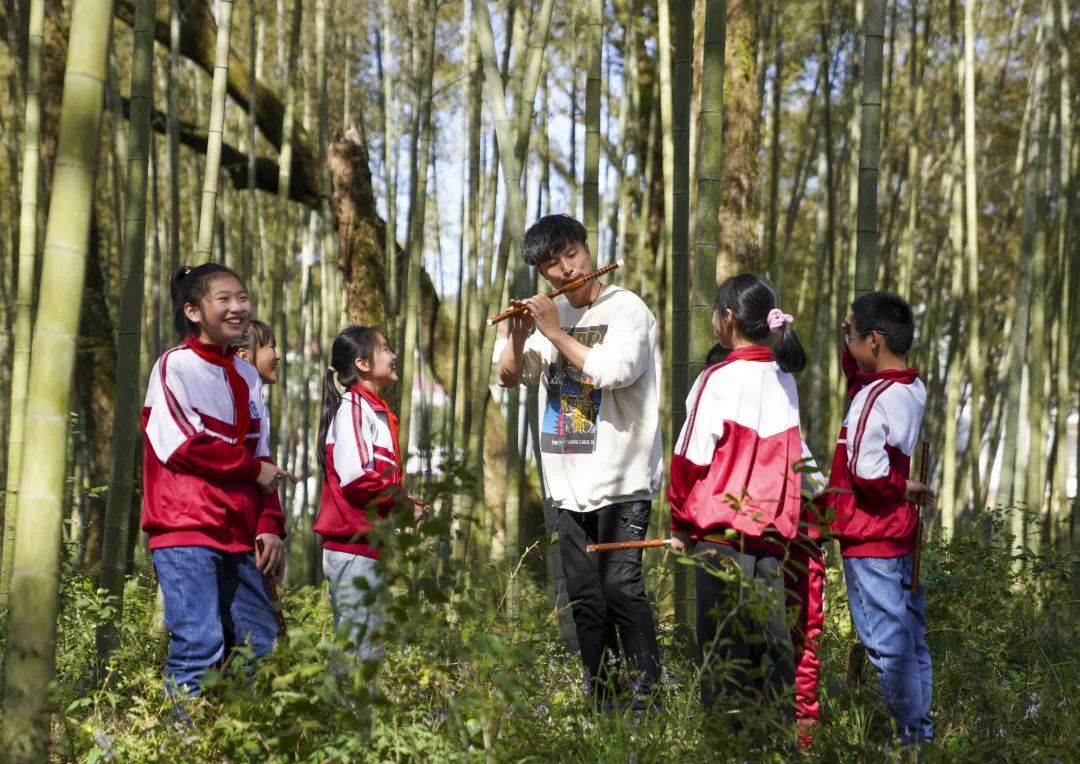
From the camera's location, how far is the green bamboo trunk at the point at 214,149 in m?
3.03

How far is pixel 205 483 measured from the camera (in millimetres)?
2205

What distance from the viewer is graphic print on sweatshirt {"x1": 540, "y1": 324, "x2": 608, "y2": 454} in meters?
2.45

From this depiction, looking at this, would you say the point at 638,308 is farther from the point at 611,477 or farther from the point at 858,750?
the point at 858,750

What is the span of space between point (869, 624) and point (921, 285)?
384 inches

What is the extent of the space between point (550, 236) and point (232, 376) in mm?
708

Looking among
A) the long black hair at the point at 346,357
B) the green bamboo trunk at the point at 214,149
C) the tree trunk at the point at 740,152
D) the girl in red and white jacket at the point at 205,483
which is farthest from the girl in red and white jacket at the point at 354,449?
the tree trunk at the point at 740,152

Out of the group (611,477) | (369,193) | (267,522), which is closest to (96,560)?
(369,193)

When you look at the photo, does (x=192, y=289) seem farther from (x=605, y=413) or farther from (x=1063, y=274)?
(x=1063, y=274)

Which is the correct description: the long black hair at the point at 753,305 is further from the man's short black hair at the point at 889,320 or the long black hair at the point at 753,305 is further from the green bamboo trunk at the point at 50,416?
the green bamboo trunk at the point at 50,416

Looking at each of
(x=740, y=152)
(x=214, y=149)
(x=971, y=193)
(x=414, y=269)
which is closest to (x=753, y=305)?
(x=214, y=149)

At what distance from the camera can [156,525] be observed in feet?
7.20

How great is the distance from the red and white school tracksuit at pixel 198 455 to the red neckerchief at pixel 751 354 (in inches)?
37.0

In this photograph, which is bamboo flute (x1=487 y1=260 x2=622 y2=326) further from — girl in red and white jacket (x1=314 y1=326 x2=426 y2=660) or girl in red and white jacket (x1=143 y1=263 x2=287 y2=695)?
girl in red and white jacket (x1=143 y1=263 x2=287 y2=695)

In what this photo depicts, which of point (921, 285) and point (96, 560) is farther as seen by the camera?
point (921, 285)
